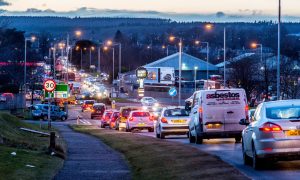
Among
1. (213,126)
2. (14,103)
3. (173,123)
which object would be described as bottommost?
(14,103)

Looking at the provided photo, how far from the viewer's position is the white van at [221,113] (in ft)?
102

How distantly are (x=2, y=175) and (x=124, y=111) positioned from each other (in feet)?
121

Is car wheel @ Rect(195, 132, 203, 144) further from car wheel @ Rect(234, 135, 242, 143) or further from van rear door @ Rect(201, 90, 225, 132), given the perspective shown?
car wheel @ Rect(234, 135, 242, 143)

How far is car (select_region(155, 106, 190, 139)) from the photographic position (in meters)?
39.4

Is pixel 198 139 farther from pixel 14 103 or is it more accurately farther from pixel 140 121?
pixel 14 103

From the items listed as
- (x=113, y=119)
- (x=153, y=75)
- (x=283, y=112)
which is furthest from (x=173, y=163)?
(x=153, y=75)

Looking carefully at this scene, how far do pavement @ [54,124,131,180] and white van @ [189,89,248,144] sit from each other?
3625 millimetres

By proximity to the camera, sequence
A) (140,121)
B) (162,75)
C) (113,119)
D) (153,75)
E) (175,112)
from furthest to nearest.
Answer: (162,75) → (153,75) → (113,119) → (140,121) → (175,112)

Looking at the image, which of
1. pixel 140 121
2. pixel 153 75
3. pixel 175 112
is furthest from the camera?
pixel 153 75

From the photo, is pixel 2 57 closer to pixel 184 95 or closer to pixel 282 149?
pixel 184 95

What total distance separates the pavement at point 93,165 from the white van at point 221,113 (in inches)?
143

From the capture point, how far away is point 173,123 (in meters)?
39.6

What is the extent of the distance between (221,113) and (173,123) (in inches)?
333

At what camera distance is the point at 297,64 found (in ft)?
281
